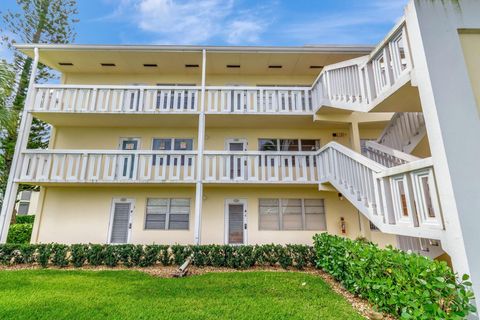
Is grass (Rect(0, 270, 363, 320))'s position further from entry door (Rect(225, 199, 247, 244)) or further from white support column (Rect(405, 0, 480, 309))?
entry door (Rect(225, 199, 247, 244))

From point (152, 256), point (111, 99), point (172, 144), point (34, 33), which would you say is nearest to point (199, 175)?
point (172, 144)

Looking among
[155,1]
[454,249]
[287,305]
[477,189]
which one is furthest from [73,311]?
[155,1]

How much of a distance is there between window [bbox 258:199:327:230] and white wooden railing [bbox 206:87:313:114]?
13.1 feet

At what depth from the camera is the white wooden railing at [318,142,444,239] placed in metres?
3.82

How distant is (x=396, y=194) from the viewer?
4.69 meters

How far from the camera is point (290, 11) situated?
1311cm

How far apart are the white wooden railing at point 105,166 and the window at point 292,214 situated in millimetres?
3679

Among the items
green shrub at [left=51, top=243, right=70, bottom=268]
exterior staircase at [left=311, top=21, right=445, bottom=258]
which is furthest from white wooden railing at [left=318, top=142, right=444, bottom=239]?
green shrub at [left=51, top=243, right=70, bottom=268]

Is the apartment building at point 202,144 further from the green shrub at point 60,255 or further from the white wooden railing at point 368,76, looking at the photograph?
the green shrub at point 60,255

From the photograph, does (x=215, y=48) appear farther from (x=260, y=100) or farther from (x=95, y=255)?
(x=95, y=255)

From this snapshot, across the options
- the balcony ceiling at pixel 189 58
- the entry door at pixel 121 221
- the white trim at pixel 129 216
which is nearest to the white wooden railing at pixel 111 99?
the balcony ceiling at pixel 189 58

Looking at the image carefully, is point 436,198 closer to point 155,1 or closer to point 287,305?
point 287,305

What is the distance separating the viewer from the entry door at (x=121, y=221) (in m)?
10.3

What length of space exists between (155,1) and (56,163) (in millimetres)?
10069
